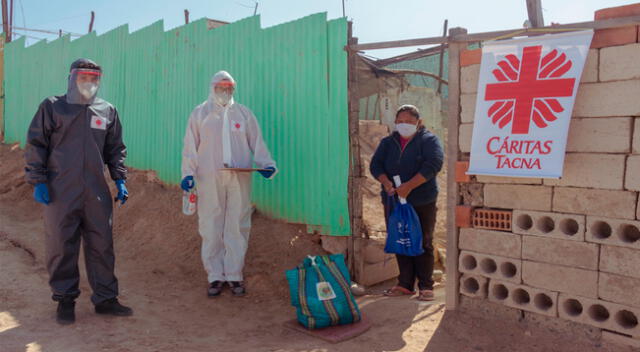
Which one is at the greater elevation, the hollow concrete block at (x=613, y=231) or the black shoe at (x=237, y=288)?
the hollow concrete block at (x=613, y=231)

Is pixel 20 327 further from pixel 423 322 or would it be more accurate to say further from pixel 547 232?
pixel 547 232

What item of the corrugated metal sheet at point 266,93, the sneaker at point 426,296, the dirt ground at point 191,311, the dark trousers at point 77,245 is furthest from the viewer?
the corrugated metal sheet at point 266,93

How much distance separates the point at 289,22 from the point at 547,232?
3.47 meters

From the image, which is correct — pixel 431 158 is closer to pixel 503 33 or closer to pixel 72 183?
pixel 503 33

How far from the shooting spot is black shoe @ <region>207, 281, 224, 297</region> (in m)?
5.25

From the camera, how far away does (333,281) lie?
4387mm

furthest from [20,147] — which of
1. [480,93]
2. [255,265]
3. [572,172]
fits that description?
[572,172]

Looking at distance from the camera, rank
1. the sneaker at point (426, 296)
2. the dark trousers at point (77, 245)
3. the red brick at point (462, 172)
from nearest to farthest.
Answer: the red brick at point (462, 172)
the dark trousers at point (77, 245)
the sneaker at point (426, 296)

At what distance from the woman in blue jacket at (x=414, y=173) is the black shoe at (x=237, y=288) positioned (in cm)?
143

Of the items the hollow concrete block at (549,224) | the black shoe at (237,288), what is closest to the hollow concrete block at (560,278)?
the hollow concrete block at (549,224)

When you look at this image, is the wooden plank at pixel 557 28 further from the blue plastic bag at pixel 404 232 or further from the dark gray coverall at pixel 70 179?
the dark gray coverall at pixel 70 179

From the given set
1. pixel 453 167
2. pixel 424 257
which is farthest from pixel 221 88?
pixel 424 257

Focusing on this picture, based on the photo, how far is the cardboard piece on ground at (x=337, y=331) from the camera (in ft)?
13.6

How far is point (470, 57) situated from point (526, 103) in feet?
2.13
